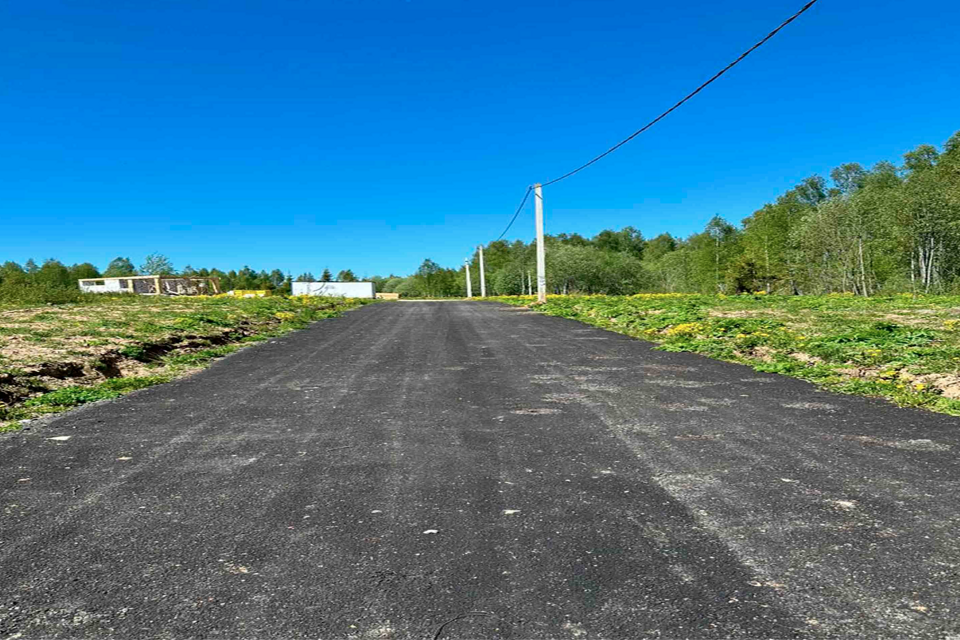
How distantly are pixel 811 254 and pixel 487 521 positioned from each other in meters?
54.0

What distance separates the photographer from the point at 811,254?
4694cm

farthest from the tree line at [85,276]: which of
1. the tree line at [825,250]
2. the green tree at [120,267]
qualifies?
the tree line at [825,250]

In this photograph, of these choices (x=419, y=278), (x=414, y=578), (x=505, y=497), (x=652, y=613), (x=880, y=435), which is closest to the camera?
(x=652, y=613)

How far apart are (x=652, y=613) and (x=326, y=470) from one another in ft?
8.74

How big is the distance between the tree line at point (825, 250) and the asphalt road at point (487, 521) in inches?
1501

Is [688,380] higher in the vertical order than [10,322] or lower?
lower

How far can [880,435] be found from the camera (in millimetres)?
4656

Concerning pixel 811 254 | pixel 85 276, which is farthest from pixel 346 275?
pixel 811 254

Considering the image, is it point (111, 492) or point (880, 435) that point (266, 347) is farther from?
point (880, 435)

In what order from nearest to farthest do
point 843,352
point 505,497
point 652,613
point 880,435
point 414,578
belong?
point 652,613
point 414,578
point 505,497
point 880,435
point 843,352

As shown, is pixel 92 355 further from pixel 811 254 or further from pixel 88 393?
pixel 811 254

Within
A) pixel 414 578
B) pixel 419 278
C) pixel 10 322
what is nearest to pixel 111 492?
pixel 414 578

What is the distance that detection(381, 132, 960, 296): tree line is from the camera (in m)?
39.1

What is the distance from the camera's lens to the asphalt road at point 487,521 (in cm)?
220
